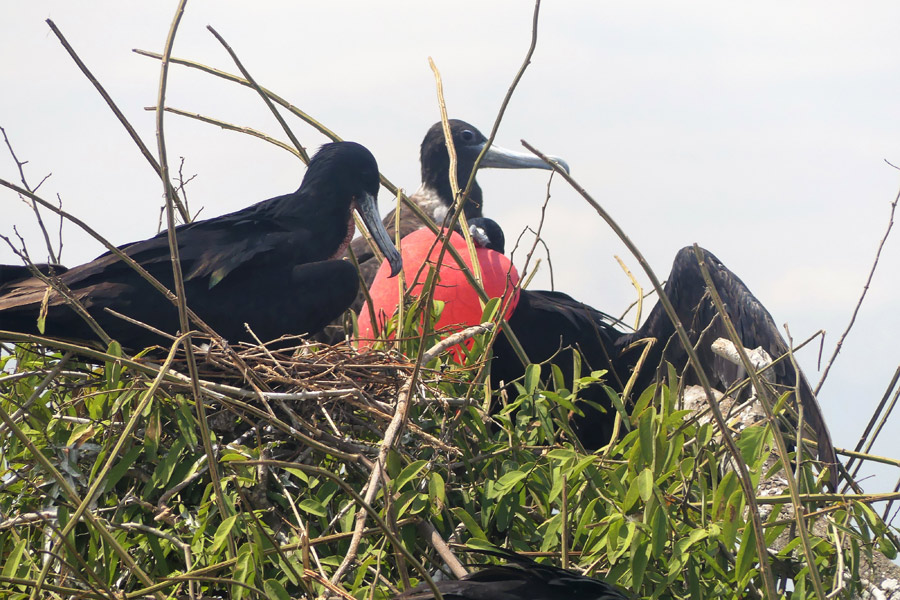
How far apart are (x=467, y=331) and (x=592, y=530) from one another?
0.55 metres

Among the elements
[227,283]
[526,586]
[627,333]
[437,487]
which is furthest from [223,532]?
[627,333]

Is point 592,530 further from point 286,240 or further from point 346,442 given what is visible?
point 286,240

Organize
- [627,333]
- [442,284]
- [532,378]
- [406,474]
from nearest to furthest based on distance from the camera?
1. [406,474]
2. [532,378]
3. [442,284]
4. [627,333]

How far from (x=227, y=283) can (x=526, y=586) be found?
1337 mm

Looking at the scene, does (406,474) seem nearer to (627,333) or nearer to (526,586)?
(526,586)

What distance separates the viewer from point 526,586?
1.54 m

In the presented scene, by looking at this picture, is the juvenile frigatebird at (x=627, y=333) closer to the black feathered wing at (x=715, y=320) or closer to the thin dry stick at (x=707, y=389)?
the black feathered wing at (x=715, y=320)

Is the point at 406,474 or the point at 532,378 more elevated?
the point at 532,378

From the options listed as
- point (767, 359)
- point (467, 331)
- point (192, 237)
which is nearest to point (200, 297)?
point (192, 237)

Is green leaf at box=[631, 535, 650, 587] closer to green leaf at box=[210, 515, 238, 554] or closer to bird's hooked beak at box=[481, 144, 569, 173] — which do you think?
green leaf at box=[210, 515, 238, 554]

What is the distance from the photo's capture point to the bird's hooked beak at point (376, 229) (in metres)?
2.77

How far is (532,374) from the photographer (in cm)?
199

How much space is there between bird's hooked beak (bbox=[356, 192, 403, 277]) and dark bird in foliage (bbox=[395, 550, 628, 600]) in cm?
124

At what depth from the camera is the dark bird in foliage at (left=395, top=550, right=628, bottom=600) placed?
1525 mm
